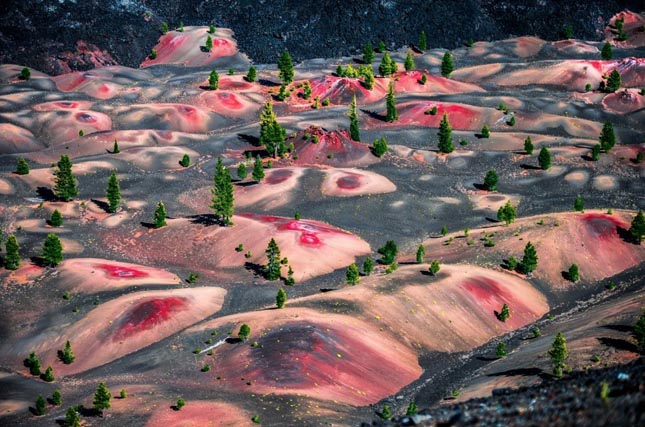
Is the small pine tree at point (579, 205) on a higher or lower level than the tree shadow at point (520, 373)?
higher

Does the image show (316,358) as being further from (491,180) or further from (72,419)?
(491,180)

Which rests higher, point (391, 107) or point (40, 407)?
point (391, 107)

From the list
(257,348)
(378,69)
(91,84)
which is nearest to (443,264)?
(257,348)

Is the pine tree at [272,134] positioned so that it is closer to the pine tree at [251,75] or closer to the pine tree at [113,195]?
the pine tree at [113,195]

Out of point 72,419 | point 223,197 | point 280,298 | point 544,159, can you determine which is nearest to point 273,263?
point 280,298

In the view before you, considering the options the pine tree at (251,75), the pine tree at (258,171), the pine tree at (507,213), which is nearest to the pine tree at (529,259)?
the pine tree at (507,213)

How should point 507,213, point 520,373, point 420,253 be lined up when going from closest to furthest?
point 520,373 → point 420,253 → point 507,213

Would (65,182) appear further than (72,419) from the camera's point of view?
Yes
